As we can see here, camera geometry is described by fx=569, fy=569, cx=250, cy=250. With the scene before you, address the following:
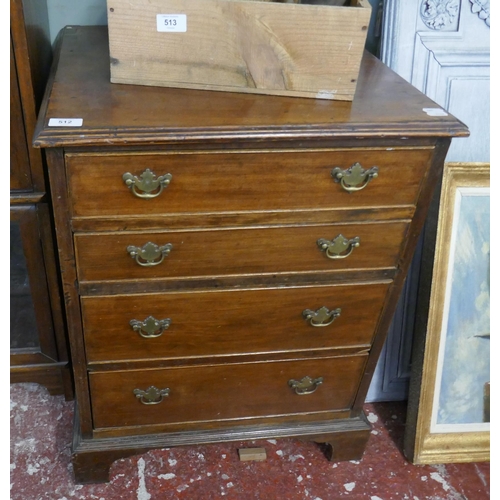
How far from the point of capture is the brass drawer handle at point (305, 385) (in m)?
1.65

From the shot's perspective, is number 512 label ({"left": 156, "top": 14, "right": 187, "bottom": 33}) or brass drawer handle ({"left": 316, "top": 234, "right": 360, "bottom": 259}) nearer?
number 512 label ({"left": 156, "top": 14, "right": 187, "bottom": 33})

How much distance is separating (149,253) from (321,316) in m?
0.50

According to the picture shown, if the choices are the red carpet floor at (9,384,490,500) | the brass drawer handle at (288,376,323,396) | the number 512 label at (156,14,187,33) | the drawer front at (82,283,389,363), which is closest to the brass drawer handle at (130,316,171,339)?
the drawer front at (82,283,389,363)

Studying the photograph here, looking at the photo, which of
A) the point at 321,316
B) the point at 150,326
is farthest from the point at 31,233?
the point at 321,316

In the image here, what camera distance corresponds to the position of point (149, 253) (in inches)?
52.3

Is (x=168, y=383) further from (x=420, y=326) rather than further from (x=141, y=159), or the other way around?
(x=420, y=326)

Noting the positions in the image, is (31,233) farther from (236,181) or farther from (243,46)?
(243,46)

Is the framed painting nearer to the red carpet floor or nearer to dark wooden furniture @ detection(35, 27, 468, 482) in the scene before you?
the red carpet floor

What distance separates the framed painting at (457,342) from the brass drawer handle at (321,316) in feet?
1.23

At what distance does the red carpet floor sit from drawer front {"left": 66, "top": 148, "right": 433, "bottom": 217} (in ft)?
2.96

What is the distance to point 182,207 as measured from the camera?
129 cm

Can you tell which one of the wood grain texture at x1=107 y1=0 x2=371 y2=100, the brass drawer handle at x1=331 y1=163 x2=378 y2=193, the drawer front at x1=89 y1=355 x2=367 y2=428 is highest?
the wood grain texture at x1=107 y1=0 x2=371 y2=100

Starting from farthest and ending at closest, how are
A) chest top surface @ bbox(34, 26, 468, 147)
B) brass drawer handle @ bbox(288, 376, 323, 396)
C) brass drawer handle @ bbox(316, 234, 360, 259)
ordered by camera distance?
brass drawer handle @ bbox(288, 376, 323, 396), brass drawer handle @ bbox(316, 234, 360, 259), chest top surface @ bbox(34, 26, 468, 147)

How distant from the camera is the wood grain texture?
126cm
